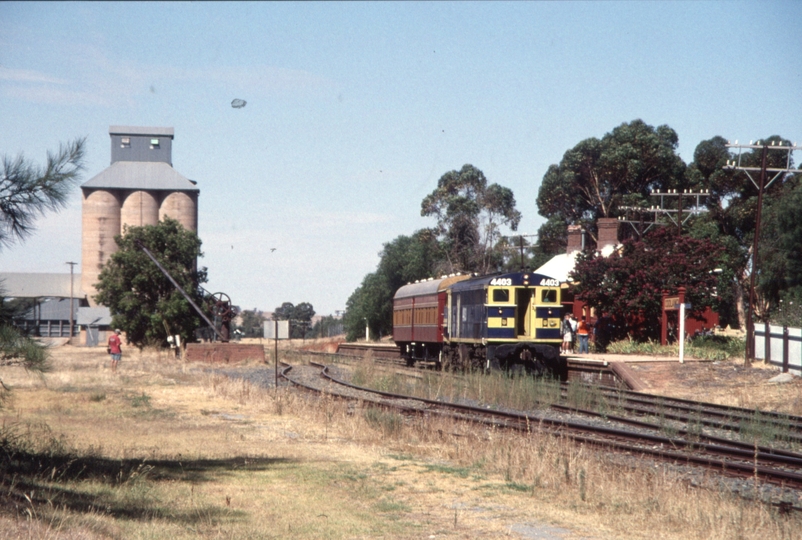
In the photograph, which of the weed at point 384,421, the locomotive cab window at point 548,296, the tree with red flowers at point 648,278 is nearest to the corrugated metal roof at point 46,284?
the tree with red flowers at point 648,278

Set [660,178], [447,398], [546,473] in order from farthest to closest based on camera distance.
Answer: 1. [660,178]
2. [447,398]
3. [546,473]

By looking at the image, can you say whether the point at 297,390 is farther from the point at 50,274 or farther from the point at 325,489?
the point at 50,274

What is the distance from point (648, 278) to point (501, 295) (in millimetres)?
12228

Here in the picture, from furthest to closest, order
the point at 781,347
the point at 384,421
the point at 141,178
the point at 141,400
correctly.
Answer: the point at 141,178 < the point at 781,347 < the point at 141,400 < the point at 384,421

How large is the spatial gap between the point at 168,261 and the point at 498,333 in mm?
38135

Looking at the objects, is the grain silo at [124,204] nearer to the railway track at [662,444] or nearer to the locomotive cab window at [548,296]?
the locomotive cab window at [548,296]

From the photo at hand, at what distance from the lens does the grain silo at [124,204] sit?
83688 millimetres

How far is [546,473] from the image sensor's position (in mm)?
10664

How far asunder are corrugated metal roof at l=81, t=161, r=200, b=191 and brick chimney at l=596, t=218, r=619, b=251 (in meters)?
47.4

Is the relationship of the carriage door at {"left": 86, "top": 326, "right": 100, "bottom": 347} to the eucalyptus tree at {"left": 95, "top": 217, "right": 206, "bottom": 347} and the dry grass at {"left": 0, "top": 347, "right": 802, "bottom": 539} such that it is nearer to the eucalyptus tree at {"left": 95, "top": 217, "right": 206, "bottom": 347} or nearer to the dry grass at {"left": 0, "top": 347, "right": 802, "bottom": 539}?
the eucalyptus tree at {"left": 95, "top": 217, "right": 206, "bottom": 347}

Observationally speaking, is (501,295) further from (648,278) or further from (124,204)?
(124,204)

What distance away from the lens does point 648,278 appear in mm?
37062

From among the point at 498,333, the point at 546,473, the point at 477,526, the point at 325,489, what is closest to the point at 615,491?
the point at 546,473

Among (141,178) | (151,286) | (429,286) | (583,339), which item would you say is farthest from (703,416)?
(141,178)
